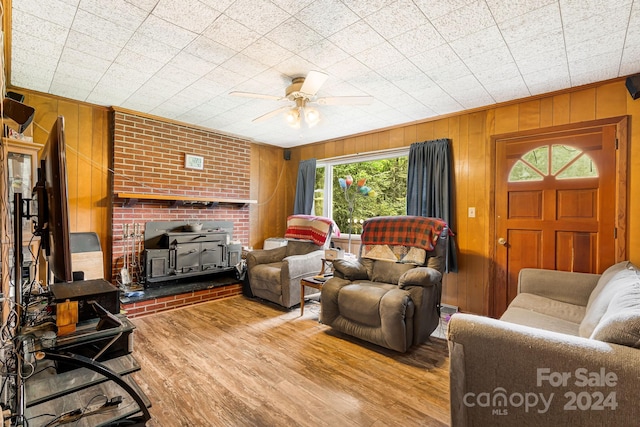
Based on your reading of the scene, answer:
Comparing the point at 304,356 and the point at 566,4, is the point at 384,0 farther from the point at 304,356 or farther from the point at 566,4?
the point at 304,356

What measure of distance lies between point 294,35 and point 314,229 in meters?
2.42

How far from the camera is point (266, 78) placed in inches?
104

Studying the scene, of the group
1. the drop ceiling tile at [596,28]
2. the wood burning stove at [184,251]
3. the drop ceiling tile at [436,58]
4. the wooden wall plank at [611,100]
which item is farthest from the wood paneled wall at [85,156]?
the wooden wall plank at [611,100]

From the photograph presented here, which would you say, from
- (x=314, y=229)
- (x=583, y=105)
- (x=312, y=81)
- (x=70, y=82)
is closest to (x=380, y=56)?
(x=312, y=81)

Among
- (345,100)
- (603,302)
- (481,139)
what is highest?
(345,100)

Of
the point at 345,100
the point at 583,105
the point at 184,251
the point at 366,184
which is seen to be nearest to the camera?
the point at 345,100

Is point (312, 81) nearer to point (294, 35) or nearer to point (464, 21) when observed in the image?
point (294, 35)

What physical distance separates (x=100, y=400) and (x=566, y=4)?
3.47m

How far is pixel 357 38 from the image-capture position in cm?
202

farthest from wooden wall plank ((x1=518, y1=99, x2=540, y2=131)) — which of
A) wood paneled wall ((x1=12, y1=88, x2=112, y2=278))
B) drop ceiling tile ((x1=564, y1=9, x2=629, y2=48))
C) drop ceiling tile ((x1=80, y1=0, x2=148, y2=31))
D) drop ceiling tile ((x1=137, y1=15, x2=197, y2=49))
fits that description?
wood paneled wall ((x1=12, y1=88, x2=112, y2=278))

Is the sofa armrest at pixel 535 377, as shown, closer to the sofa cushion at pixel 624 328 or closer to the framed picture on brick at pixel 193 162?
the sofa cushion at pixel 624 328

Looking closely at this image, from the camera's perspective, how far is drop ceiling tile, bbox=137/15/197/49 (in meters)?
1.90

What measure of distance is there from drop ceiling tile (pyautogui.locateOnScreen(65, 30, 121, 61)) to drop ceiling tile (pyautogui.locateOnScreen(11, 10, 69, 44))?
5 centimetres

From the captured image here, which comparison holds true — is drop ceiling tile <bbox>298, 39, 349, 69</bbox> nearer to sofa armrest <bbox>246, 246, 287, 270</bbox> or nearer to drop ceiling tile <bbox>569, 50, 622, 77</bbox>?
drop ceiling tile <bbox>569, 50, 622, 77</bbox>
